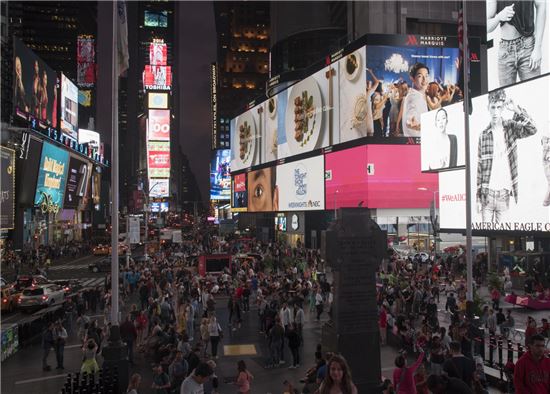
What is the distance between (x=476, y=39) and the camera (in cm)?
5778

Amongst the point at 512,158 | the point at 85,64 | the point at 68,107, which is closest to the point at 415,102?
the point at 512,158

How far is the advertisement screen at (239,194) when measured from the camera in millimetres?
90188

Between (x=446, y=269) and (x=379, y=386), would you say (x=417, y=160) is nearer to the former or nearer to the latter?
(x=446, y=269)

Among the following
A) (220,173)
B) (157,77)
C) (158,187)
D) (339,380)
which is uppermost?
(157,77)

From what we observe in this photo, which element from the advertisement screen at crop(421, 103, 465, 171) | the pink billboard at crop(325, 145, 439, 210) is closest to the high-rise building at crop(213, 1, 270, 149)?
the pink billboard at crop(325, 145, 439, 210)

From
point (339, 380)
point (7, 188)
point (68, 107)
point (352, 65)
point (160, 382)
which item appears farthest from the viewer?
point (68, 107)

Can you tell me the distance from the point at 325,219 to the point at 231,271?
33574 millimetres

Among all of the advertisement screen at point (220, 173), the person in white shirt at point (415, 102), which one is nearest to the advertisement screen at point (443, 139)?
the person in white shirt at point (415, 102)

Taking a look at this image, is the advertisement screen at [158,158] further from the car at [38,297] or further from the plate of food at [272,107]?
the car at [38,297]

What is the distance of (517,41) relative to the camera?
30.8 m

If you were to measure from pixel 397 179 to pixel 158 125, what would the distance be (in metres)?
56.8

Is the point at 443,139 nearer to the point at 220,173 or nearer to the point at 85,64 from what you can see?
the point at 85,64

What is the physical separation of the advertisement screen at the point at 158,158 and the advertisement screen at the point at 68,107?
1382cm

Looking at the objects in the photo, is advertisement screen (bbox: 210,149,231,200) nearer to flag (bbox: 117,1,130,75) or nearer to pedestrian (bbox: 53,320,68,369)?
flag (bbox: 117,1,130,75)
